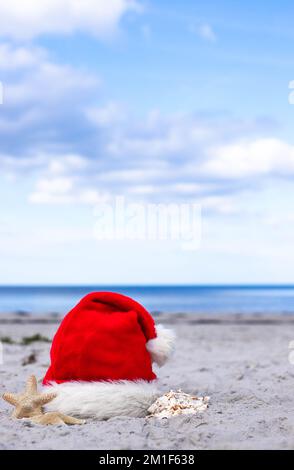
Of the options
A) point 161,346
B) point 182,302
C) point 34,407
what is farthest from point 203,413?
point 182,302

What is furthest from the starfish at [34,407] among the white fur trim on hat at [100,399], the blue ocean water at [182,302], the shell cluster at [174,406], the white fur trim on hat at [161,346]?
the blue ocean water at [182,302]

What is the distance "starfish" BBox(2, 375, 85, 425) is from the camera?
4172 mm

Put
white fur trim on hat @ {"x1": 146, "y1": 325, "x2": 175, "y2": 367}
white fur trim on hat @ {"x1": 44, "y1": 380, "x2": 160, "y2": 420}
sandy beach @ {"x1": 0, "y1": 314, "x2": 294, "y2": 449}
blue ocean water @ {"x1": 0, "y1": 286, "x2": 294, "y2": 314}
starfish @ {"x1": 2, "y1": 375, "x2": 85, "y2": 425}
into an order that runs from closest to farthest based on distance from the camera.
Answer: sandy beach @ {"x1": 0, "y1": 314, "x2": 294, "y2": 449}, starfish @ {"x1": 2, "y1": 375, "x2": 85, "y2": 425}, white fur trim on hat @ {"x1": 44, "y1": 380, "x2": 160, "y2": 420}, white fur trim on hat @ {"x1": 146, "y1": 325, "x2": 175, "y2": 367}, blue ocean water @ {"x1": 0, "y1": 286, "x2": 294, "y2": 314}

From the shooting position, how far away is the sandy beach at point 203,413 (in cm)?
369

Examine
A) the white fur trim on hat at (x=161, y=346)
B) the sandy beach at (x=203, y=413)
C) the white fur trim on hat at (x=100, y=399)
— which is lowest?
the sandy beach at (x=203, y=413)

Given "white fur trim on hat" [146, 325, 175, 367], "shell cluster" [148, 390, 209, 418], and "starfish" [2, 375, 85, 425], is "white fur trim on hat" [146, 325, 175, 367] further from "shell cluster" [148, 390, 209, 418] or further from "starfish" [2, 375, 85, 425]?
"starfish" [2, 375, 85, 425]

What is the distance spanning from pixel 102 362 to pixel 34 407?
556 millimetres

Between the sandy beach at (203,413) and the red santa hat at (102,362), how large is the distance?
0.18 metres

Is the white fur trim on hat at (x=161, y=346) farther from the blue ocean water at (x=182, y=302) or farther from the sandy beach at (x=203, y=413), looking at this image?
the blue ocean water at (x=182, y=302)

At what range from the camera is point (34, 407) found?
14.4 feet

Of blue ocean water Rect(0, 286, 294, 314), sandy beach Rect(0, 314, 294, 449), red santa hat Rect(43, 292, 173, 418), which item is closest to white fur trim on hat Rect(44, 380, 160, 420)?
red santa hat Rect(43, 292, 173, 418)

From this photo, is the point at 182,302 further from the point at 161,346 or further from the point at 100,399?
the point at 100,399

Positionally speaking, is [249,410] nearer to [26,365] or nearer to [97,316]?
[97,316]

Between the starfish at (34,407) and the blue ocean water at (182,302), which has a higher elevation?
the starfish at (34,407)
